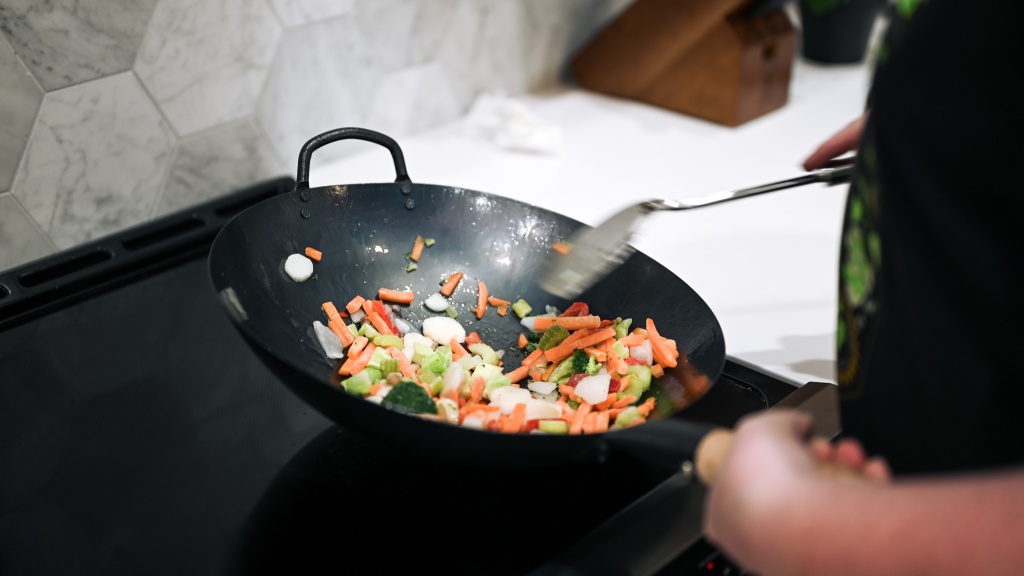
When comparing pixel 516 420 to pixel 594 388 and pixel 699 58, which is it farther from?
pixel 699 58

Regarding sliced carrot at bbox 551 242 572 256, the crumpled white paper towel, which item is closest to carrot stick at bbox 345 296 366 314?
sliced carrot at bbox 551 242 572 256

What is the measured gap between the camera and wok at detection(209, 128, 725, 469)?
2.06 ft

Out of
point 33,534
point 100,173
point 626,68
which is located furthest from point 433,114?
point 33,534

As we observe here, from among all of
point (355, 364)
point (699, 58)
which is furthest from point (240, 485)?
point (699, 58)

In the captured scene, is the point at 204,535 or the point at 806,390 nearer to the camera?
the point at 204,535

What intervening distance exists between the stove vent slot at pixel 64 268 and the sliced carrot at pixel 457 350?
53 centimetres

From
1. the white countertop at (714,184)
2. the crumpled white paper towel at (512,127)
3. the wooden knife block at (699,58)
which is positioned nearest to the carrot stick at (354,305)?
the white countertop at (714,184)

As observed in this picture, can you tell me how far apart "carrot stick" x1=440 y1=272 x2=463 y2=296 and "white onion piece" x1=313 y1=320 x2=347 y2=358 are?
0.48ft

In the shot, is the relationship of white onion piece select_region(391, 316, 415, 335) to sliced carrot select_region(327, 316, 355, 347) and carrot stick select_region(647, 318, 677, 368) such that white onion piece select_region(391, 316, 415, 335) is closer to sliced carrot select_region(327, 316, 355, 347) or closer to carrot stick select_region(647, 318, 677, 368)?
sliced carrot select_region(327, 316, 355, 347)

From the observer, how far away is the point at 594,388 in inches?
29.9

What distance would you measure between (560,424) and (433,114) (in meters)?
0.97

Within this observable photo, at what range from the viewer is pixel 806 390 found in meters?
0.84

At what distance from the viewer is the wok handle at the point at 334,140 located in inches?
34.0

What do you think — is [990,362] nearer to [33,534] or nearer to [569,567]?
[569,567]
